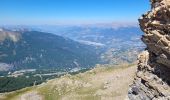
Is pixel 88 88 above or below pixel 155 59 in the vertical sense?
below

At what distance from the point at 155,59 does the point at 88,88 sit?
120138 millimetres

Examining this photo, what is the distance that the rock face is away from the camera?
42156mm

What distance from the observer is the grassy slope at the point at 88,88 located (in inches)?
5990

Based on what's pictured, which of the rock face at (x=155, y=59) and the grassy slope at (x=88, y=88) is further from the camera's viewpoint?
the grassy slope at (x=88, y=88)

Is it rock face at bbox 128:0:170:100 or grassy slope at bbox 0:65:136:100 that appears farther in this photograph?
grassy slope at bbox 0:65:136:100

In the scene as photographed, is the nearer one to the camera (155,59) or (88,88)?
(155,59)

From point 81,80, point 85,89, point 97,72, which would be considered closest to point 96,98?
point 85,89

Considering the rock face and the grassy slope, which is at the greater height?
the rock face

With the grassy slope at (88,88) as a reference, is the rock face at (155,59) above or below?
above

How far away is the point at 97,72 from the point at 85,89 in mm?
31287

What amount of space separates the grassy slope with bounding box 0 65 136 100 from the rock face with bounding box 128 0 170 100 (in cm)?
8739

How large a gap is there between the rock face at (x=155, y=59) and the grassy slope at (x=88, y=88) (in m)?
87.4

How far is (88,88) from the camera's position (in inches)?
6594

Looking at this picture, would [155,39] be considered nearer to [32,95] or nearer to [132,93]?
[132,93]
